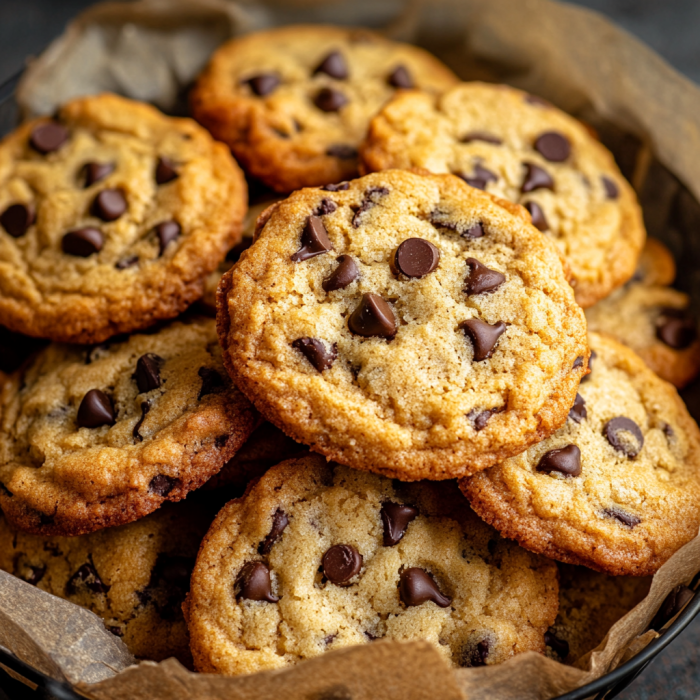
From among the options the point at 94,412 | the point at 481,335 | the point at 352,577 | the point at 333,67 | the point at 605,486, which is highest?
the point at 481,335

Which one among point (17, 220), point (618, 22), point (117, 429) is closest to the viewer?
point (117, 429)

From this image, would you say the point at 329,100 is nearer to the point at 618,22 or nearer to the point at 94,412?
the point at 94,412

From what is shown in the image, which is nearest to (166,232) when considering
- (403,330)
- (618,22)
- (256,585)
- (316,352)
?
(316,352)

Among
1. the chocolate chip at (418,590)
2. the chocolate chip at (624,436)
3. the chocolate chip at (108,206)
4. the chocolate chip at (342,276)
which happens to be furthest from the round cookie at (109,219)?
the chocolate chip at (624,436)

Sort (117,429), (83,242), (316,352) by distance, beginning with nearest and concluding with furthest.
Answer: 1. (316,352)
2. (117,429)
3. (83,242)

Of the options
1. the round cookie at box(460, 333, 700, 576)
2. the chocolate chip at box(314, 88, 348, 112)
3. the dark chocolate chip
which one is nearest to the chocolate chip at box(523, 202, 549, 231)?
the round cookie at box(460, 333, 700, 576)

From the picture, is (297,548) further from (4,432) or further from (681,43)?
(681,43)
